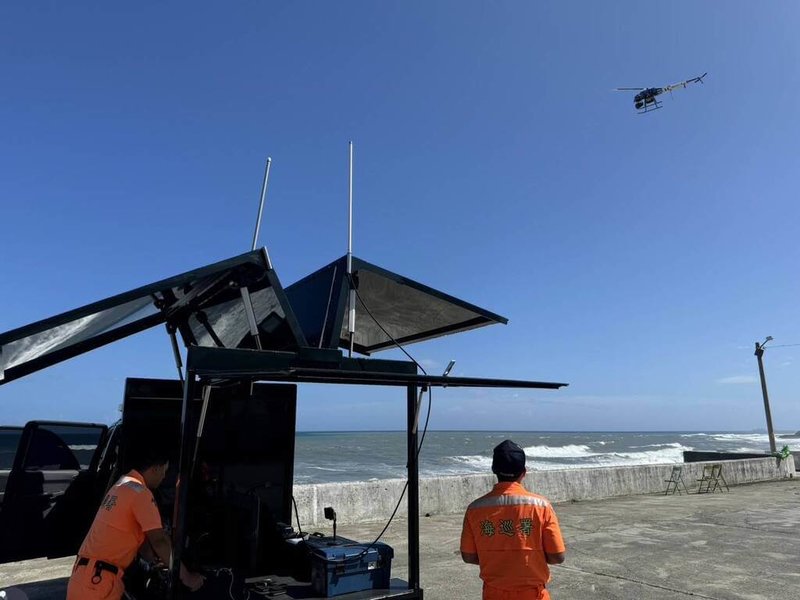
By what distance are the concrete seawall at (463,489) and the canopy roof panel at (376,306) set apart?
5028mm

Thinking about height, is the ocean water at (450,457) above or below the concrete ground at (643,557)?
below

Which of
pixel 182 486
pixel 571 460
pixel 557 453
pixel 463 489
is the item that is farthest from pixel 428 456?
pixel 182 486

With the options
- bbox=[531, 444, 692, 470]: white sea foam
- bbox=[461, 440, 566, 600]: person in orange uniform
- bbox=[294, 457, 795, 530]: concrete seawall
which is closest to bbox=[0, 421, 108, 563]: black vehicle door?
bbox=[461, 440, 566, 600]: person in orange uniform

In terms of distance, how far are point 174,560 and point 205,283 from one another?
6.69 ft

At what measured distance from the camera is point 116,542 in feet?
11.6

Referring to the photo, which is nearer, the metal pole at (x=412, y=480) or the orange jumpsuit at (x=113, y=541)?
the orange jumpsuit at (x=113, y=541)

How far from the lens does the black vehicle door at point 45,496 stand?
5043mm

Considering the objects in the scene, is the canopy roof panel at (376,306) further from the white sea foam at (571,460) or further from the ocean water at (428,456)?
the white sea foam at (571,460)

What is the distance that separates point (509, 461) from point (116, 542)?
252 cm

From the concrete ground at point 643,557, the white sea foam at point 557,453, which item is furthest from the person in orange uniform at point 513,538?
the white sea foam at point 557,453

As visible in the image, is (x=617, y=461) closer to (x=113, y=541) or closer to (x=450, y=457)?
(x=450, y=457)

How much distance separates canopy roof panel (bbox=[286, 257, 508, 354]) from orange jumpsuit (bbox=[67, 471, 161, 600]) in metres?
1.72

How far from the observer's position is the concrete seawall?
1009 cm

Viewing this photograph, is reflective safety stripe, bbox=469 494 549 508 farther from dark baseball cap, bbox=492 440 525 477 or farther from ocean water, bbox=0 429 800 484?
ocean water, bbox=0 429 800 484
